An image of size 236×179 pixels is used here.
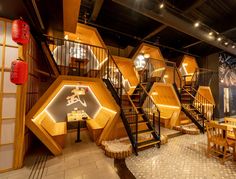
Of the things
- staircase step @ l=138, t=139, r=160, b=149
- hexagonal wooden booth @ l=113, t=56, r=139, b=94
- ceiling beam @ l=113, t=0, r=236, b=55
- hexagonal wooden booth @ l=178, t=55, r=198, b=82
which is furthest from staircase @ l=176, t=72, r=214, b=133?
staircase step @ l=138, t=139, r=160, b=149

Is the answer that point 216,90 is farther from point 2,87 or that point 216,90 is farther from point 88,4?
point 2,87

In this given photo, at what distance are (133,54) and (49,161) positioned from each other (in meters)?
6.27

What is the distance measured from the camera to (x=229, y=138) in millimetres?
3449

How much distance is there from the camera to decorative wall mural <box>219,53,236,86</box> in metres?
9.02

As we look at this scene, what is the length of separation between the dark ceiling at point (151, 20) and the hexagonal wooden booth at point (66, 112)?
315 cm

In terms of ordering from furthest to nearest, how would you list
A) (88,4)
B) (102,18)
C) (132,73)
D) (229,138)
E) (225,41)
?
(132,73), (225,41), (102,18), (88,4), (229,138)

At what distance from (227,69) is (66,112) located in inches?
477

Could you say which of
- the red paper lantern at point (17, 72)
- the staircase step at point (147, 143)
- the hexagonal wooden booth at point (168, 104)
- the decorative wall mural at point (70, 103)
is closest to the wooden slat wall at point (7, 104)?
the red paper lantern at point (17, 72)

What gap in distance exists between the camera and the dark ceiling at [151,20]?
4652 millimetres

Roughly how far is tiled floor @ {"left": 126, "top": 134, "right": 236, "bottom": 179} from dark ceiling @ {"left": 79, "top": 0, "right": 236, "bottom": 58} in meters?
4.60

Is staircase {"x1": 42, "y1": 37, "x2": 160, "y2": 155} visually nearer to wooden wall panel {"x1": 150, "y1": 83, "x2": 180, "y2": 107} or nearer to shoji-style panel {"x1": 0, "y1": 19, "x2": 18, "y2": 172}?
shoji-style panel {"x1": 0, "y1": 19, "x2": 18, "y2": 172}

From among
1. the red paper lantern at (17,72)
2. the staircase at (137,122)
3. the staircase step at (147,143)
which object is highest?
the red paper lantern at (17,72)

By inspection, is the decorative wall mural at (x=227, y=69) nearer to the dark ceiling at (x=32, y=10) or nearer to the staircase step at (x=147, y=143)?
the staircase step at (x=147, y=143)

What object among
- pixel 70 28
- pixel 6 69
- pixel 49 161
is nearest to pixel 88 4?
pixel 70 28
